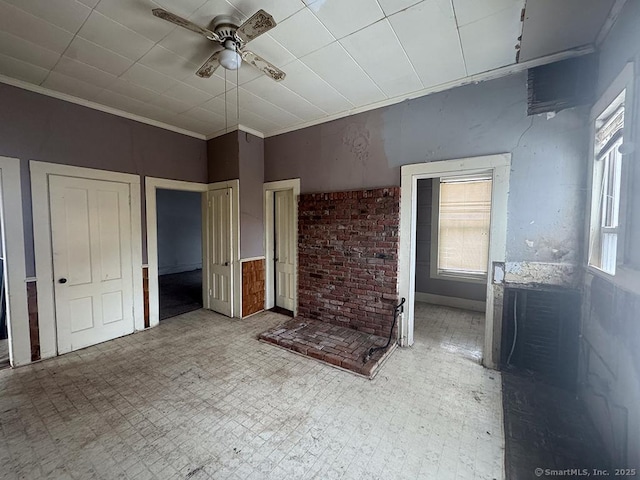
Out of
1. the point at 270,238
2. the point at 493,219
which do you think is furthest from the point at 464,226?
the point at 270,238

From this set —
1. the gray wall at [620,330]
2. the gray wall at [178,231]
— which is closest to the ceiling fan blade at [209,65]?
the gray wall at [620,330]

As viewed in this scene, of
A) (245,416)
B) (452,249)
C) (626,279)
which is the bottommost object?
(245,416)

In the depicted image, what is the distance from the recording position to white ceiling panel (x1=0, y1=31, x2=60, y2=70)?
213cm

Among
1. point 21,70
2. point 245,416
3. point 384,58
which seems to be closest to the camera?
point 245,416

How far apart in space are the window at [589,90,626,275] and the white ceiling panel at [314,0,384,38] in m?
1.78

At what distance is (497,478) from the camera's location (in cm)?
155

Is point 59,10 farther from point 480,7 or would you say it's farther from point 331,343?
point 331,343

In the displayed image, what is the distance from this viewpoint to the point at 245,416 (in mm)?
2059

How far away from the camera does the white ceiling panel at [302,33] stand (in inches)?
76.8

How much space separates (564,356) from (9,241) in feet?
18.5

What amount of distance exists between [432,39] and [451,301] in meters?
4.14

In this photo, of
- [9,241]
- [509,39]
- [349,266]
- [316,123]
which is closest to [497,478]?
[349,266]

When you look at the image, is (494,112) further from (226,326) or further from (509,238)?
(226,326)

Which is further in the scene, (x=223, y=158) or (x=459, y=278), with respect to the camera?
(x=459, y=278)
